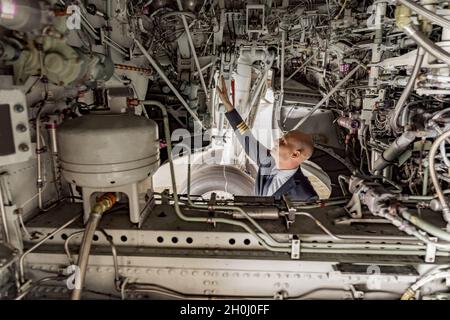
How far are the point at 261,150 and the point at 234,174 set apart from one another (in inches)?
56.9

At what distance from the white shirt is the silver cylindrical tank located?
5.16 feet

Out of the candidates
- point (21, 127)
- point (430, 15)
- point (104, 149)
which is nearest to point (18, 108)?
point (21, 127)

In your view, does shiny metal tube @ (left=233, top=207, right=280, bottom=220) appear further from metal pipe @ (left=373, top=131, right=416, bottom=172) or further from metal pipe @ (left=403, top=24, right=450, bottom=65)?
metal pipe @ (left=373, top=131, right=416, bottom=172)

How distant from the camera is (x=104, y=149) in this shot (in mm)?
1482

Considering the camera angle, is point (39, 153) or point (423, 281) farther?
point (39, 153)

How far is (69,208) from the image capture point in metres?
1.89

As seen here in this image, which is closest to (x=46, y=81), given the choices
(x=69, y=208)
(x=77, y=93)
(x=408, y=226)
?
(x=77, y=93)

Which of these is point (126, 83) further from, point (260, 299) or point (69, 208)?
point (260, 299)

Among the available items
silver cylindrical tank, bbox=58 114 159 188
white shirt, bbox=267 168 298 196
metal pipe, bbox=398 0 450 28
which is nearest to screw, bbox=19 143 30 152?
silver cylindrical tank, bbox=58 114 159 188

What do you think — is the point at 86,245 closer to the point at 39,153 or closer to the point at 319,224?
the point at 39,153

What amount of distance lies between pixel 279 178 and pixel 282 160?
0.71ft

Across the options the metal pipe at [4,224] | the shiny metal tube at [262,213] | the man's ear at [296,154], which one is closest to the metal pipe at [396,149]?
the man's ear at [296,154]

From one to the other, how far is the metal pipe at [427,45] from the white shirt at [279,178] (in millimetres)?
1625

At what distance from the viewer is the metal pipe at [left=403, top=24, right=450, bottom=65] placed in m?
1.28
